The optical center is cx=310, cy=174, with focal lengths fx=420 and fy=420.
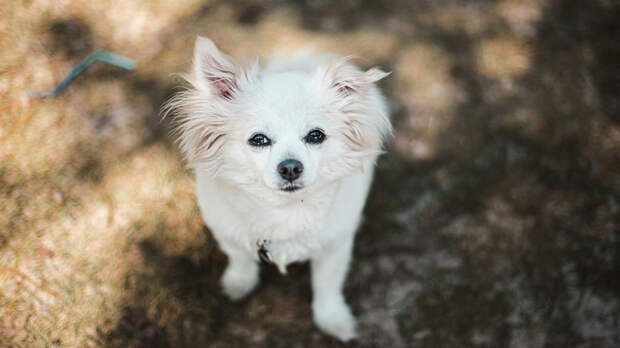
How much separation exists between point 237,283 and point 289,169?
1112mm

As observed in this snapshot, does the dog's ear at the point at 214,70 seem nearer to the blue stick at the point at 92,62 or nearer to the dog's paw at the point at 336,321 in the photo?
the dog's paw at the point at 336,321

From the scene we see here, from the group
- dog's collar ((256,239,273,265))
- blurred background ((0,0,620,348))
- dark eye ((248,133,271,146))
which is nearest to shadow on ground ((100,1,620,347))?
blurred background ((0,0,620,348))

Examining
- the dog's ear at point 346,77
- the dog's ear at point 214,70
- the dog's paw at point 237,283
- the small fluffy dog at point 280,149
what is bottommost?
the dog's paw at point 237,283

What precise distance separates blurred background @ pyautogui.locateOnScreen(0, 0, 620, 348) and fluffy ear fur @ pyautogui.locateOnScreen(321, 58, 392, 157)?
3.27ft

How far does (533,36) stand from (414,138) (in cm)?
147

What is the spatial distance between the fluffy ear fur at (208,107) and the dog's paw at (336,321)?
44.6 inches

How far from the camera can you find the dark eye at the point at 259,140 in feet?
5.98

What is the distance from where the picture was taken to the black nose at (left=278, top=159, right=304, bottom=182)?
171cm

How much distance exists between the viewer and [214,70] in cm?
176

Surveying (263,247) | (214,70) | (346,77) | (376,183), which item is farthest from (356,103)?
(376,183)

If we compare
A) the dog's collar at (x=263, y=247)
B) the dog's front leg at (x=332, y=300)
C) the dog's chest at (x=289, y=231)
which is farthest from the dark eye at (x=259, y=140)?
the dog's front leg at (x=332, y=300)

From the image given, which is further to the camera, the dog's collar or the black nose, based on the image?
the dog's collar

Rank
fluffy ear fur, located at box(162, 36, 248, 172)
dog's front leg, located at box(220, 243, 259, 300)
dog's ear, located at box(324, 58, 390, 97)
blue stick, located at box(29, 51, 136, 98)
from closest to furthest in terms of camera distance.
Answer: fluffy ear fur, located at box(162, 36, 248, 172), dog's ear, located at box(324, 58, 390, 97), dog's front leg, located at box(220, 243, 259, 300), blue stick, located at box(29, 51, 136, 98)

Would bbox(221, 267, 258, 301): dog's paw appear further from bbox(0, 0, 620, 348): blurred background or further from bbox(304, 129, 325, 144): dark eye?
bbox(304, 129, 325, 144): dark eye
